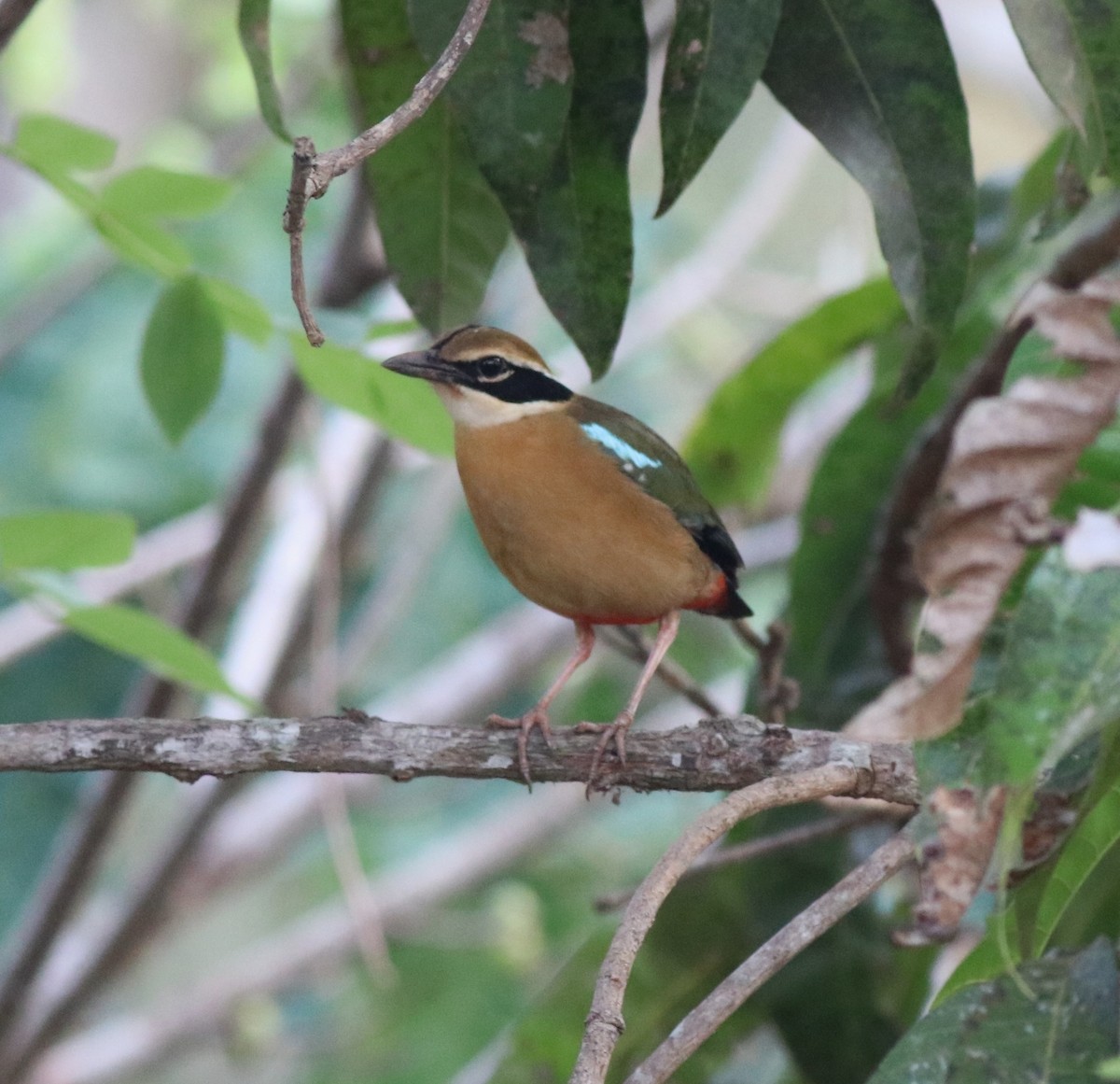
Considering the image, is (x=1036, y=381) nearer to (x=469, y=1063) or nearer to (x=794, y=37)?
(x=794, y=37)

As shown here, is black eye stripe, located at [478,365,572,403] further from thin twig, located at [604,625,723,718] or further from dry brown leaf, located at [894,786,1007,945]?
dry brown leaf, located at [894,786,1007,945]

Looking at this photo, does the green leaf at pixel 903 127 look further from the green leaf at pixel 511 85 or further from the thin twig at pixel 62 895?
the thin twig at pixel 62 895

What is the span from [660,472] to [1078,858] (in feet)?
4.76

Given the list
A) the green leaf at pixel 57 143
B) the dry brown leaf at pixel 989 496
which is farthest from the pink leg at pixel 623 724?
the green leaf at pixel 57 143

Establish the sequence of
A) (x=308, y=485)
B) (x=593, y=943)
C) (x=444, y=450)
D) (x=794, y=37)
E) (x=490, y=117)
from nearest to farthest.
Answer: (x=490, y=117) < (x=794, y=37) < (x=444, y=450) < (x=593, y=943) < (x=308, y=485)

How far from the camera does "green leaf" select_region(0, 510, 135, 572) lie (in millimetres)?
2777

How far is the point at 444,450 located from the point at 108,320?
215 inches

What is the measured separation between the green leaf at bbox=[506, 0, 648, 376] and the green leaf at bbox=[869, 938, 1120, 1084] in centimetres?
115

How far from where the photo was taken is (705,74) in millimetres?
2250

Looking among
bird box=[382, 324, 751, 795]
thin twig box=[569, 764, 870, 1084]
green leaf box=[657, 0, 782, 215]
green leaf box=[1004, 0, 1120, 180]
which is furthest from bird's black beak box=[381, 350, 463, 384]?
green leaf box=[1004, 0, 1120, 180]

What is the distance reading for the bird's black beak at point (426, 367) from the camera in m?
3.18

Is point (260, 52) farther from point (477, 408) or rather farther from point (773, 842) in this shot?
point (773, 842)

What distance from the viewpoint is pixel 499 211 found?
285 centimetres

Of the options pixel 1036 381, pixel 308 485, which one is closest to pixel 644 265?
pixel 308 485
